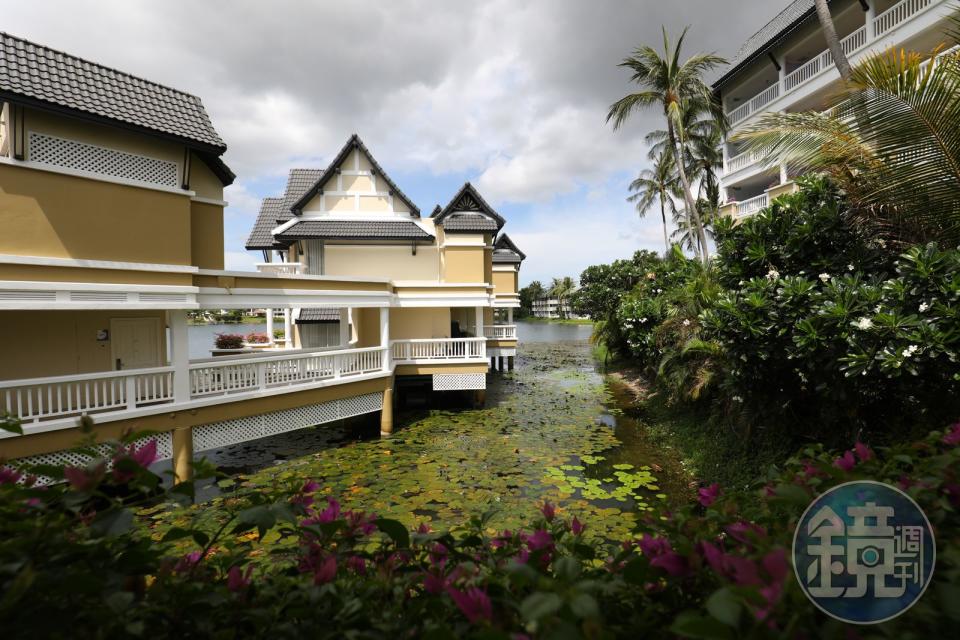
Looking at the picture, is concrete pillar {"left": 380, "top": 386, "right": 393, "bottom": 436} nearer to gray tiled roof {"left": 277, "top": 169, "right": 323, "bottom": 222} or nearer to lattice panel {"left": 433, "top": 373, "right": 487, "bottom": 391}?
lattice panel {"left": 433, "top": 373, "right": 487, "bottom": 391}

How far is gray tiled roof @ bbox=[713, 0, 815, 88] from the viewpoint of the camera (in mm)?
14264

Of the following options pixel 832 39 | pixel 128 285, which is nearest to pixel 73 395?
pixel 128 285

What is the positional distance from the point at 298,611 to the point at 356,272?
13.5 meters

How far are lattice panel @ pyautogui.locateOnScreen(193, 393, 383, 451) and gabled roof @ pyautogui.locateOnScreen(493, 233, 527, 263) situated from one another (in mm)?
16959

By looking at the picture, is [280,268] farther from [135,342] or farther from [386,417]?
[386,417]

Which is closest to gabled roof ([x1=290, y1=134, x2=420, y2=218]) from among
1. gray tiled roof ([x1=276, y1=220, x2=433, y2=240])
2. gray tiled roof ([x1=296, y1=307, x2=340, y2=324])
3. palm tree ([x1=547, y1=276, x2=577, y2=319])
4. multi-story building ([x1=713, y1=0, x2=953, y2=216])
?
gray tiled roof ([x1=276, y1=220, x2=433, y2=240])

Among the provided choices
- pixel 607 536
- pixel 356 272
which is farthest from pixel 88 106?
pixel 607 536

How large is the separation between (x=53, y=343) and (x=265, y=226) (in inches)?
373

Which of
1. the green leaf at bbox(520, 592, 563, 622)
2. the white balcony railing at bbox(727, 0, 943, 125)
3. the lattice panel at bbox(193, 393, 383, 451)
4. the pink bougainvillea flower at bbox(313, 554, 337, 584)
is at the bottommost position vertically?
the lattice panel at bbox(193, 393, 383, 451)

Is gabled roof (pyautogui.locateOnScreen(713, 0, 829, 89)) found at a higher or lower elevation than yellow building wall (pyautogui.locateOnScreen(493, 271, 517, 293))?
higher

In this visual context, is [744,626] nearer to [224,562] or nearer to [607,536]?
[224,562]

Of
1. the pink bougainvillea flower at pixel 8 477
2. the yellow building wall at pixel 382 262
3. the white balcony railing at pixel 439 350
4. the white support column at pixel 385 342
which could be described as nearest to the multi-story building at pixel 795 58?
the white balcony railing at pixel 439 350

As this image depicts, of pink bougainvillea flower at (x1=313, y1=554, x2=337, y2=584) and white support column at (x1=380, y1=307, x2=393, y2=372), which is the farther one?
white support column at (x1=380, y1=307, x2=393, y2=372)

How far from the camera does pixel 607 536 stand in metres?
5.89
